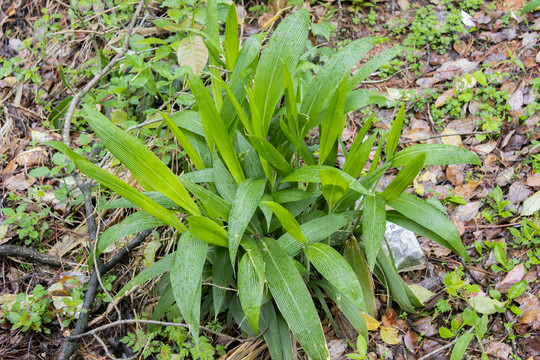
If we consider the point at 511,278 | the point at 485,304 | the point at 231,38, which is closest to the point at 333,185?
the point at 231,38

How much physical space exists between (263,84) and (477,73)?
1611 mm

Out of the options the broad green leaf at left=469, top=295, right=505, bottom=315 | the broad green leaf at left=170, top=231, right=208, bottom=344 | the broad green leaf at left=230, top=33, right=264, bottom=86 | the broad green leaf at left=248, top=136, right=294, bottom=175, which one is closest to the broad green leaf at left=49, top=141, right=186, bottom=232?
the broad green leaf at left=170, top=231, right=208, bottom=344

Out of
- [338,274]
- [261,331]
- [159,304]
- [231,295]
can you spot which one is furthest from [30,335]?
[338,274]

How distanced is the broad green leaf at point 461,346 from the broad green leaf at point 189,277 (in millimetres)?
1004

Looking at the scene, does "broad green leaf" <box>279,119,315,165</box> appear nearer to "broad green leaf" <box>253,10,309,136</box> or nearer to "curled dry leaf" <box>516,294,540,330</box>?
"broad green leaf" <box>253,10,309,136</box>

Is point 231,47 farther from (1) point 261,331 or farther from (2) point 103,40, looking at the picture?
(2) point 103,40

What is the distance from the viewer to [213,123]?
1509 millimetres

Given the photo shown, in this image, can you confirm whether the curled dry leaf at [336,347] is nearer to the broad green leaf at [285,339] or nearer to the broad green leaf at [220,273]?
the broad green leaf at [285,339]

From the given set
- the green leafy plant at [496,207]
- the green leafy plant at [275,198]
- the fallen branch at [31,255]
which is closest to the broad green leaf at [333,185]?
the green leafy plant at [275,198]

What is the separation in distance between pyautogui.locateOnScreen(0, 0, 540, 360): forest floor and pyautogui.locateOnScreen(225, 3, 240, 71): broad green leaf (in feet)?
3.09

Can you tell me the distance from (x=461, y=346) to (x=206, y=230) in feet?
3.58

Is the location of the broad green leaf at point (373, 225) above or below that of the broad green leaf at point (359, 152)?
below

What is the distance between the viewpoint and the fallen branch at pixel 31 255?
209cm

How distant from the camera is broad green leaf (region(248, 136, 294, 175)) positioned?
146cm
